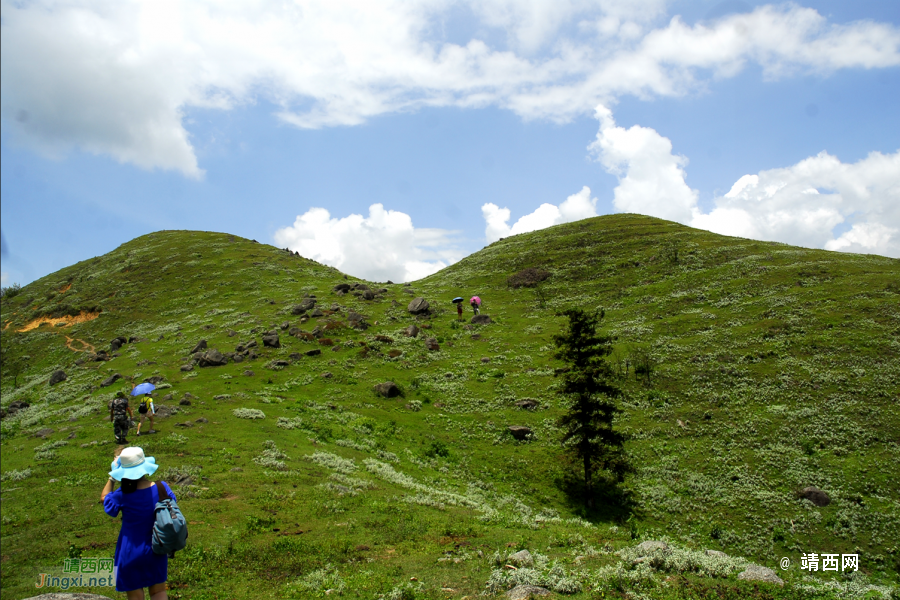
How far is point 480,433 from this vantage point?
3659 centimetres

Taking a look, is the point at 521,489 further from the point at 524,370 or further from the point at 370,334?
the point at 370,334

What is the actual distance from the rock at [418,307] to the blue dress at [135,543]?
183ft

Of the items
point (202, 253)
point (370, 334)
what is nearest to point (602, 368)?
point (370, 334)

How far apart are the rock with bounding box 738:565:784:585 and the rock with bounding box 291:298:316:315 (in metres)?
56.0

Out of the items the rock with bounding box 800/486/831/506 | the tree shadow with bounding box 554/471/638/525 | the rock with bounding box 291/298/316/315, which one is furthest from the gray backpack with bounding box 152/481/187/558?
the rock with bounding box 291/298/316/315

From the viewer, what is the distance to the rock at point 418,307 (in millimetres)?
64312

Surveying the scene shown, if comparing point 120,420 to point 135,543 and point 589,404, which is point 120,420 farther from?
point 589,404

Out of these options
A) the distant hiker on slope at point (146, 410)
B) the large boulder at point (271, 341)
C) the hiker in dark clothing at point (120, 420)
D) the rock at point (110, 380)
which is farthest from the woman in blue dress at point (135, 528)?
the rock at point (110, 380)

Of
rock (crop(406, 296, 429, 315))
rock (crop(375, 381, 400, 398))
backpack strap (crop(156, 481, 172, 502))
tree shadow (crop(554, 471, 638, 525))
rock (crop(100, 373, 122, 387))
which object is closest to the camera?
backpack strap (crop(156, 481, 172, 502))

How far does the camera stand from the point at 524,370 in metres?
47.8

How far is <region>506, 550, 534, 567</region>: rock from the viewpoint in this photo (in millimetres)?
13492

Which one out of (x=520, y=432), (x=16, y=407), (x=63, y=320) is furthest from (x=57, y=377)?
(x=520, y=432)

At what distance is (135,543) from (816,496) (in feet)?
115

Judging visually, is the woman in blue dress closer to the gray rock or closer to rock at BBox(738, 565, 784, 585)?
the gray rock
